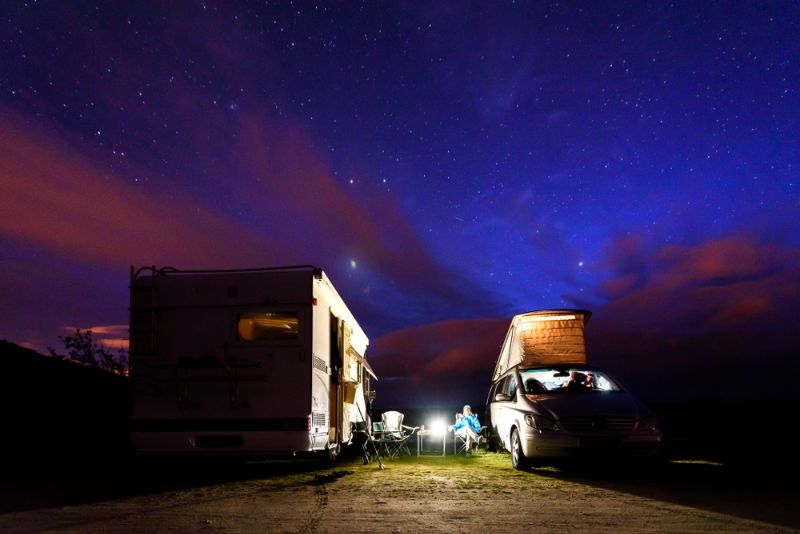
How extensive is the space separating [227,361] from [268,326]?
0.70 metres

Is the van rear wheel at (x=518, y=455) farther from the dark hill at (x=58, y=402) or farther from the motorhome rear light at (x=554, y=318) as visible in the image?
the dark hill at (x=58, y=402)

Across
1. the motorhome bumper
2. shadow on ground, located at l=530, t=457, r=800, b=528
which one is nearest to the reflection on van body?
shadow on ground, located at l=530, t=457, r=800, b=528

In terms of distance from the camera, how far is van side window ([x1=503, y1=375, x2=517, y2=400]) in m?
11.3

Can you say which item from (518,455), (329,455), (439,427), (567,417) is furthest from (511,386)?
(329,455)

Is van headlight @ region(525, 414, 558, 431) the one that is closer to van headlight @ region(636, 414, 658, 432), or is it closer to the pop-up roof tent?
van headlight @ region(636, 414, 658, 432)

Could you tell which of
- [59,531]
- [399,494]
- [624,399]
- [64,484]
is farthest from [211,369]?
[624,399]

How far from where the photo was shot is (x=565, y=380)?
11656 mm

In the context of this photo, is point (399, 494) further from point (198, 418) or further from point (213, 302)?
point (213, 302)

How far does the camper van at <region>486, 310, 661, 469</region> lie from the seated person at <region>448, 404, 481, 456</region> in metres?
1.05

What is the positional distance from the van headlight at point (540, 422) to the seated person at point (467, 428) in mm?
4582

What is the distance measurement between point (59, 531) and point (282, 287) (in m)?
4.38

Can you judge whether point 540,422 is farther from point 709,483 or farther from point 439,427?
point 439,427

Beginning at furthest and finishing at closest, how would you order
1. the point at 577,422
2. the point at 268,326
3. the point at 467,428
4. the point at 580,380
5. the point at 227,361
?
the point at 467,428 < the point at 580,380 < the point at 577,422 < the point at 268,326 < the point at 227,361

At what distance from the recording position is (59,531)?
536cm
